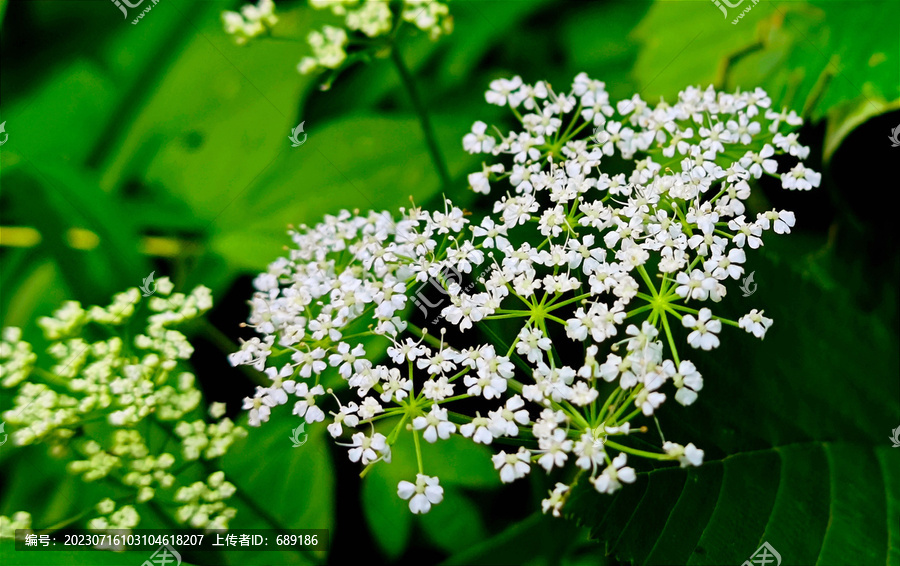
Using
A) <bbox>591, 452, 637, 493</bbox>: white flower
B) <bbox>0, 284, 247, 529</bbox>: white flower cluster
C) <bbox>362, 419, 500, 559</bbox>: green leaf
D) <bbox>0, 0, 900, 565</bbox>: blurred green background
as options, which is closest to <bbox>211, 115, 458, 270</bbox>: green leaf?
<bbox>0, 0, 900, 565</bbox>: blurred green background

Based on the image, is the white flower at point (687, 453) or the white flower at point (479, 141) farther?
the white flower at point (479, 141)

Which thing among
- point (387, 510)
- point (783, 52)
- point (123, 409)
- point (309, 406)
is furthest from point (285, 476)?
point (783, 52)

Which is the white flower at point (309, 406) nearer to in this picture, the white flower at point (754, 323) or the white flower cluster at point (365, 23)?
the white flower at point (754, 323)

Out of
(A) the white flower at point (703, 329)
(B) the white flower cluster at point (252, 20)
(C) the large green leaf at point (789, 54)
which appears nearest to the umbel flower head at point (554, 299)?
(A) the white flower at point (703, 329)

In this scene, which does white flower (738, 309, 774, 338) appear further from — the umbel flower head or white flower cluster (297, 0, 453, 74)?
white flower cluster (297, 0, 453, 74)

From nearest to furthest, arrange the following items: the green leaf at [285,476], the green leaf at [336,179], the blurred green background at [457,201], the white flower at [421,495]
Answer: the white flower at [421,495], the blurred green background at [457,201], the green leaf at [285,476], the green leaf at [336,179]


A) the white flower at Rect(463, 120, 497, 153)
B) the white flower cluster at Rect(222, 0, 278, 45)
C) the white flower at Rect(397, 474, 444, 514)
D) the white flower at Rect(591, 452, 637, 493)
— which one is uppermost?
the white flower cluster at Rect(222, 0, 278, 45)

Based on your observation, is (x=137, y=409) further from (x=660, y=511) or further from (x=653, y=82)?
(x=653, y=82)

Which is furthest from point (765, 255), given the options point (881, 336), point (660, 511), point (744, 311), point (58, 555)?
point (58, 555)

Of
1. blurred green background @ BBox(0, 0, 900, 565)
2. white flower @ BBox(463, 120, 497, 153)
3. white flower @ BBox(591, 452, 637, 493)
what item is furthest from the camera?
white flower @ BBox(463, 120, 497, 153)
